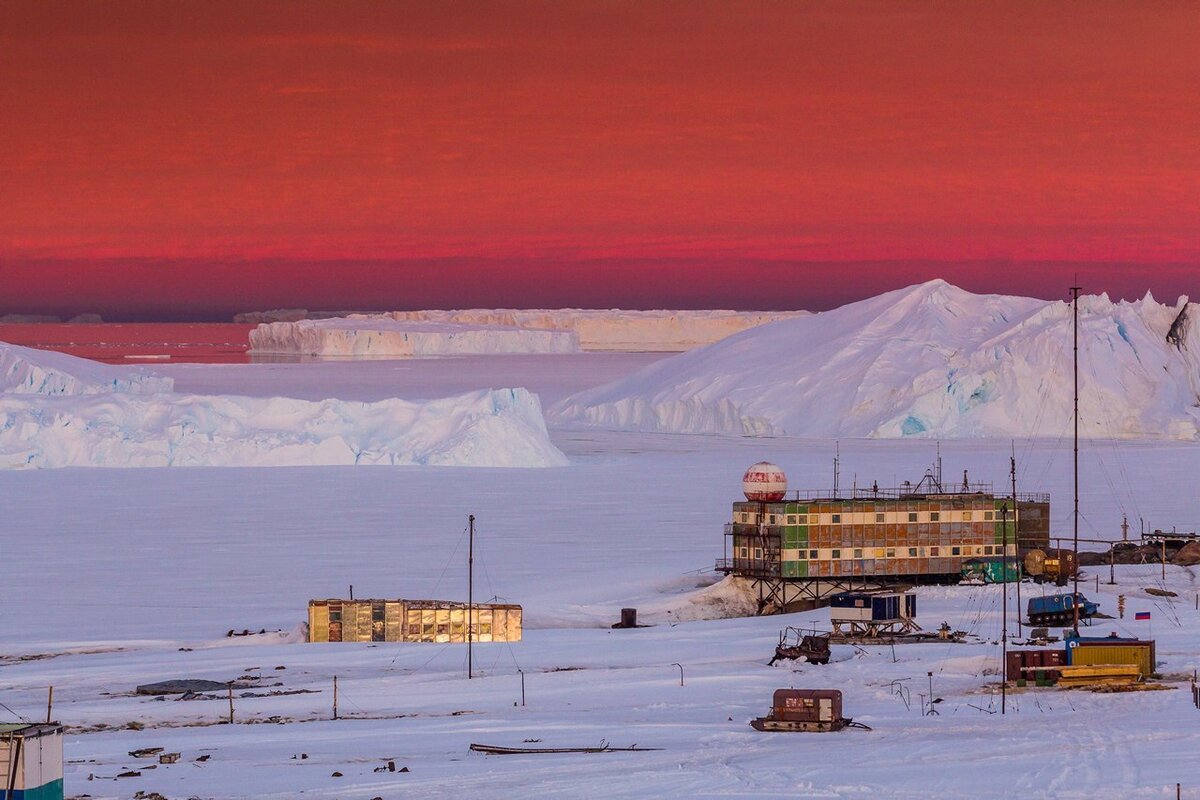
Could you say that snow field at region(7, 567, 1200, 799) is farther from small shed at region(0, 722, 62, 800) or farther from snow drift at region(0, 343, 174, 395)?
snow drift at region(0, 343, 174, 395)

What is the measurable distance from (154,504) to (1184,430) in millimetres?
49487

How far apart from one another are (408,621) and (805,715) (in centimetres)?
1230

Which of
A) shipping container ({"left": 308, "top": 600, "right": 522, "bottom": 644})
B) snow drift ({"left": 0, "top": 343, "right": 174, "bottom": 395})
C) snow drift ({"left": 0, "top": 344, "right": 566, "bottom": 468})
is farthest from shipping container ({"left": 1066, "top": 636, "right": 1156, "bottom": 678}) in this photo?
snow drift ({"left": 0, "top": 343, "right": 174, "bottom": 395})

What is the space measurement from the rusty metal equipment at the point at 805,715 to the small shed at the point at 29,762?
9.03 m

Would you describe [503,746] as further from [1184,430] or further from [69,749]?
[1184,430]

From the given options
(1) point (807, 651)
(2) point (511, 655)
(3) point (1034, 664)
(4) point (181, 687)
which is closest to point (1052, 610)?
(3) point (1034, 664)

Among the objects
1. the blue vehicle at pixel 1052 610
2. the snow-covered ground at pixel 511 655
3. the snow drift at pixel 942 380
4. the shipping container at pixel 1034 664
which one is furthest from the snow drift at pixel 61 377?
the shipping container at pixel 1034 664

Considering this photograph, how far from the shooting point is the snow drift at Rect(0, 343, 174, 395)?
83.8 metres

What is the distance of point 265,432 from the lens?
2660 inches

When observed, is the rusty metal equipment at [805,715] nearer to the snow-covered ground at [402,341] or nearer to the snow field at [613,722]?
the snow field at [613,722]

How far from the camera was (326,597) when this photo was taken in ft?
120

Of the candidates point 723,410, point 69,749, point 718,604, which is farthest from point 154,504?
point 723,410

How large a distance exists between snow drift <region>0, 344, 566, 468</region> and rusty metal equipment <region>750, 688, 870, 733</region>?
4453cm

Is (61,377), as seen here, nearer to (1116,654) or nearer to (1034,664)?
(1034,664)
